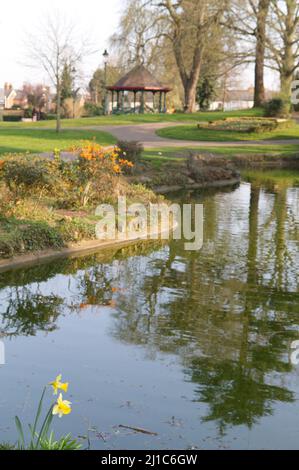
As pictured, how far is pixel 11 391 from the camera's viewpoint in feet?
22.3

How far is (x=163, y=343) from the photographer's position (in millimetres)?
8336

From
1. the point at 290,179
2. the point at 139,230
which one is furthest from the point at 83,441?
the point at 290,179

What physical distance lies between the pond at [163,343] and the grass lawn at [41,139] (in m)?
13.1

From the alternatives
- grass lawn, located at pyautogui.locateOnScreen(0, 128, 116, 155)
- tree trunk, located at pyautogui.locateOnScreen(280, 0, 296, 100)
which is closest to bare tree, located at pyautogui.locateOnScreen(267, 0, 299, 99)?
tree trunk, located at pyautogui.locateOnScreen(280, 0, 296, 100)

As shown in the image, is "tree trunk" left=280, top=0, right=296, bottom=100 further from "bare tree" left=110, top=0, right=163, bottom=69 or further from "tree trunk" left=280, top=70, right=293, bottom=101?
"bare tree" left=110, top=0, right=163, bottom=69

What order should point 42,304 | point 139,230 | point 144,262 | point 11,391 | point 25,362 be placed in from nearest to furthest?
point 11,391, point 25,362, point 42,304, point 144,262, point 139,230

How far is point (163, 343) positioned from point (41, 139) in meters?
22.5

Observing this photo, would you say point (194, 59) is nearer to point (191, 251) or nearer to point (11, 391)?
point (191, 251)

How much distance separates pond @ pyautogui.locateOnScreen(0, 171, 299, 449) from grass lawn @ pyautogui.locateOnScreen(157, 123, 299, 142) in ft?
70.5

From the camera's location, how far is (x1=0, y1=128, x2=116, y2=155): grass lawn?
2578cm

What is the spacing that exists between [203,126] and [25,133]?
1014 cm

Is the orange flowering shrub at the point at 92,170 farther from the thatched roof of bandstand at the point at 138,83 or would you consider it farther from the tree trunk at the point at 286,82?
the thatched roof of bandstand at the point at 138,83

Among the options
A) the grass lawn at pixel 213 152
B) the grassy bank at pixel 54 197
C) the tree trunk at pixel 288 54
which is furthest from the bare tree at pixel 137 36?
the grassy bank at pixel 54 197

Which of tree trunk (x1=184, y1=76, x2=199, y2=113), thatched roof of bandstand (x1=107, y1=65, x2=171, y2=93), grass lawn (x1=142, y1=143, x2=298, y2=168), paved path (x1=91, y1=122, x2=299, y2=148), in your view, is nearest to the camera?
grass lawn (x1=142, y1=143, x2=298, y2=168)
